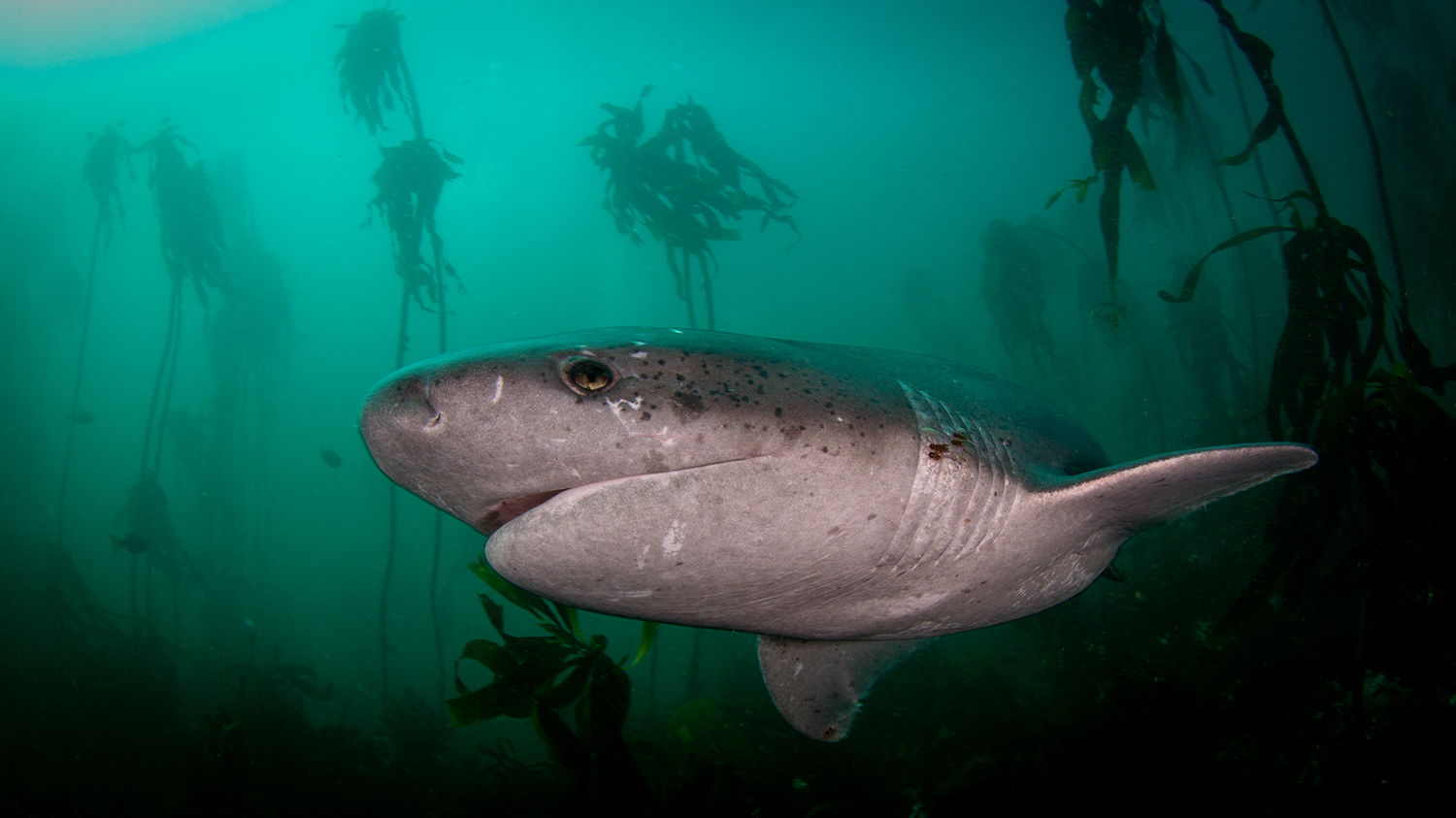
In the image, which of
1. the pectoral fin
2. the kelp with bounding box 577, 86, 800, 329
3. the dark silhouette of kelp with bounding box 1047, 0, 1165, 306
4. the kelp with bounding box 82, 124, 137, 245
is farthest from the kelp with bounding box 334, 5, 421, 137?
the pectoral fin

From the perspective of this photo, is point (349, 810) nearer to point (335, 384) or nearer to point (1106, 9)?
point (1106, 9)

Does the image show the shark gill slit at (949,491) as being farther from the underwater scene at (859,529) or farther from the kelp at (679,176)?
the kelp at (679,176)

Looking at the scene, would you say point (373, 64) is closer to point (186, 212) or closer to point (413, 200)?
point (413, 200)

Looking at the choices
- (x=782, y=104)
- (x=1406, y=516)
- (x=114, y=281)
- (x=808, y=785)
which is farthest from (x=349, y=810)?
(x=114, y=281)

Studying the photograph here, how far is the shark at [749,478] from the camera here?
121 centimetres

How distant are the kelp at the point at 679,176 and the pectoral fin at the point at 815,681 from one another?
8604mm

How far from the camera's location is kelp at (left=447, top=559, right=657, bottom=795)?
3119 mm

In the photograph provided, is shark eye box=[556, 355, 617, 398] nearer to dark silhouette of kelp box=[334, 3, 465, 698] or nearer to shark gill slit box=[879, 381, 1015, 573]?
shark gill slit box=[879, 381, 1015, 573]

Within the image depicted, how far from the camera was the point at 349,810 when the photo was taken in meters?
6.45

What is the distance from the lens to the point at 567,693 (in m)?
3.18

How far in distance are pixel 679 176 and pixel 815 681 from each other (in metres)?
10.2

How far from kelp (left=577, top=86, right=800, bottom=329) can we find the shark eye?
367 inches

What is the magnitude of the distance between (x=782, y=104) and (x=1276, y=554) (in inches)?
2541

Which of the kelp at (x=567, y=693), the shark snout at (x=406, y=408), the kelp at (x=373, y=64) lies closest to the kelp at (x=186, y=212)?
the kelp at (x=373, y=64)
